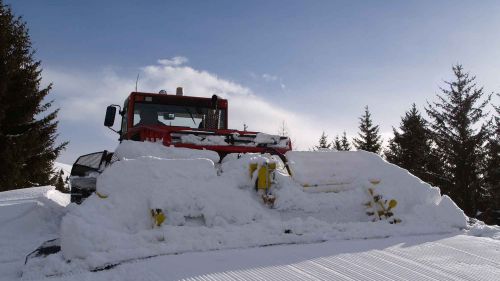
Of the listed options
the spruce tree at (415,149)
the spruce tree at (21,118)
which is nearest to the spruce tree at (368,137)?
the spruce tree at (415,149)

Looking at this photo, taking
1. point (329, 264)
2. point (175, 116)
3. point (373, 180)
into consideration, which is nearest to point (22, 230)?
point (175, 116)

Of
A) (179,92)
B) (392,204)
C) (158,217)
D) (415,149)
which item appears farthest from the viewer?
(415,149)

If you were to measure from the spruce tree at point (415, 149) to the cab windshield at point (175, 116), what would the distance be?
18.1 meters

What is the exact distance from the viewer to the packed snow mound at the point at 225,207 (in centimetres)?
374

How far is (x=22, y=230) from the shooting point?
597cm

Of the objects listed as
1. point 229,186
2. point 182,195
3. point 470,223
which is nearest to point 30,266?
point 182,195

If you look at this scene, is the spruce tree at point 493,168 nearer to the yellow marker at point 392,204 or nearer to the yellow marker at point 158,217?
the yellow marker at point 392,204

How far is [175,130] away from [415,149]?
22.5m

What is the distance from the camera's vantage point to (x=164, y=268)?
3.19 meters

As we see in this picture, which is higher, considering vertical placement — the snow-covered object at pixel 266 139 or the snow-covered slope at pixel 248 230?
the snow-covered object at pixel 266 139

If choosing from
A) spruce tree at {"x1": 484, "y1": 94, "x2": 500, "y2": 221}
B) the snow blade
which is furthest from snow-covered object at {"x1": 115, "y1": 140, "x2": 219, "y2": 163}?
spruce tree at {"x1": 484, "y1": 94, "x2": 500, "y2": 221}

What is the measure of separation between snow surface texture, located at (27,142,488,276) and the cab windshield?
7.72ft

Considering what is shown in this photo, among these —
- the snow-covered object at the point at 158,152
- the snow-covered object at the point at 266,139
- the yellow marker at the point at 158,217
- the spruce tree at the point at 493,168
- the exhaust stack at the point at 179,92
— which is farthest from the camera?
the spruce tree at the point at 493,168

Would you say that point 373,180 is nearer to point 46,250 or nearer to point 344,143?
point 46,250
